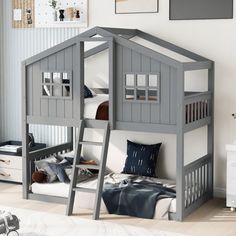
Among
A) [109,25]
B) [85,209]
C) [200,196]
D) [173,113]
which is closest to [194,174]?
[200,196]

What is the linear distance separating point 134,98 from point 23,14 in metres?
2.04

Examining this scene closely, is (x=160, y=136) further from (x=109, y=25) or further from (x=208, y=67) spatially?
(x=109, y=25)

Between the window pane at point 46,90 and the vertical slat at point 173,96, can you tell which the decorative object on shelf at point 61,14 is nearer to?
the window pane at point 46,90

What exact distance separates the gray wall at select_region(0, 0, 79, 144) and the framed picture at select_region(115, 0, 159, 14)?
0.79 m

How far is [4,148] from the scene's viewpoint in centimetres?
623

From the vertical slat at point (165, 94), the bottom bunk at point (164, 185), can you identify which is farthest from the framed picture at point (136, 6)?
the bottom bunk at point (164, 185)

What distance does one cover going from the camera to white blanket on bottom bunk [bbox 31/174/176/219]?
4.87 meters

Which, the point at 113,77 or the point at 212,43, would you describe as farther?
the point at 212,43

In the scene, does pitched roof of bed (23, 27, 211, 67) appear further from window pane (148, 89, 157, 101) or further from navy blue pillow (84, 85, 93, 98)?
navy blue pillow (84, 85, 93, 98)

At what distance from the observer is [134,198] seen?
4957 mm

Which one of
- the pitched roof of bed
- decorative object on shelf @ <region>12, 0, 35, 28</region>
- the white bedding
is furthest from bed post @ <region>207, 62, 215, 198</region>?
decorative object on shelf @ <region>12, 0, 35, 28</region>

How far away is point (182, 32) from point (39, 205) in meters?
2.00

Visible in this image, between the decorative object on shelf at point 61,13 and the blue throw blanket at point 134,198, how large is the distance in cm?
181

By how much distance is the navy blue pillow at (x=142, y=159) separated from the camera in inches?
220
